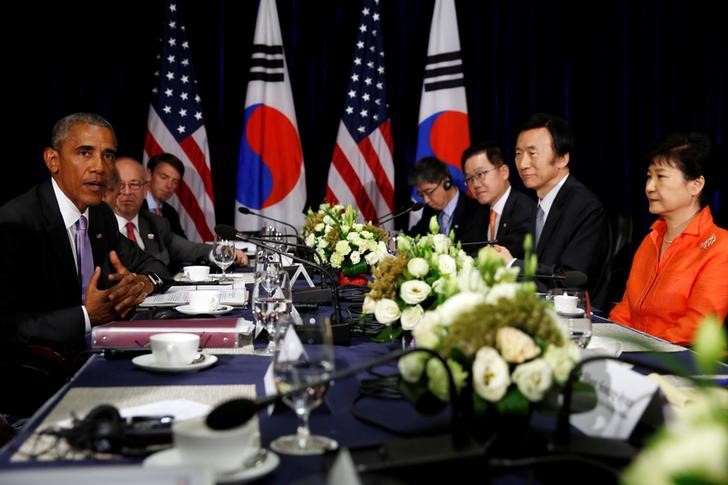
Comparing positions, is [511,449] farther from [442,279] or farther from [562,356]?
[442,279]

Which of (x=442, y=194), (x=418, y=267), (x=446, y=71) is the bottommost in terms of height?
Answer: (x=418, y=267)

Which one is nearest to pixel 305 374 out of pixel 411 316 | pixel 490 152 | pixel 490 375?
pixel 490 375

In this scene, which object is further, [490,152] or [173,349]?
[490,152]

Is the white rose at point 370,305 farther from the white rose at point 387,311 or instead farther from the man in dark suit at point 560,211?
the man in dark suit at point 560,211

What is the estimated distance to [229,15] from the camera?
5922 mm

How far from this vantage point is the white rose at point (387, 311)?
1.62 m

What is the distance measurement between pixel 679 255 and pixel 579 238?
758 millimetres

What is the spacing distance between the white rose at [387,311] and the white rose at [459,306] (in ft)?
1.70

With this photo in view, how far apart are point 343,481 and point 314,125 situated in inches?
218

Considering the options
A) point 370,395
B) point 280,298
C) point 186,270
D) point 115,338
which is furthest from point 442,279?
point 186,270

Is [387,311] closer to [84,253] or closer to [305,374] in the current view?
[305,374]

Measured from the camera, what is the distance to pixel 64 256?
2426 millimetres

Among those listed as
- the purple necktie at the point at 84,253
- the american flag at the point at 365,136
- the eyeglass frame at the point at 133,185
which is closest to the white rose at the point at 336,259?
the purple necktie at the point at 84,253

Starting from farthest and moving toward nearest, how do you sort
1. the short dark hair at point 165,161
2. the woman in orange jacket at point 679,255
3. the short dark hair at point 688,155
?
the short dark hair at point 165,161 < the short dark hair at point 688,155 < the woman in orange jacket at point 679,255
